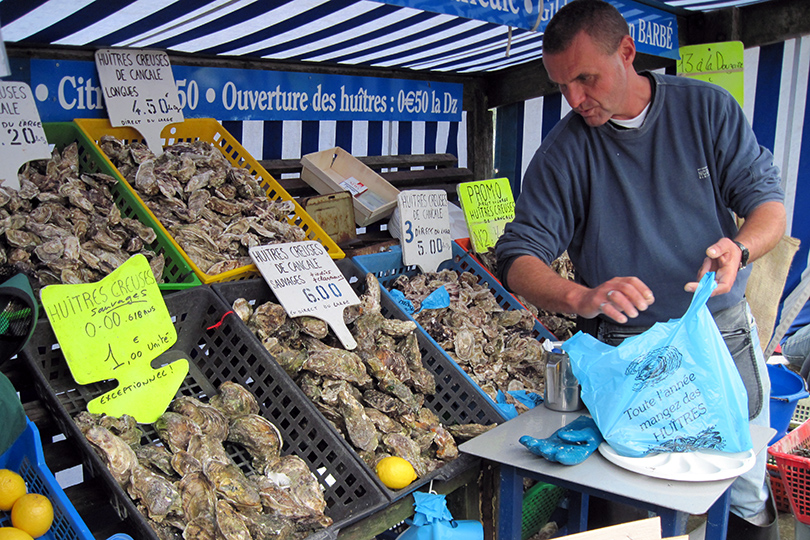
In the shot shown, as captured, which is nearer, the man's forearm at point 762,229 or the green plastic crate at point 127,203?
the man's forearm at point 762,229

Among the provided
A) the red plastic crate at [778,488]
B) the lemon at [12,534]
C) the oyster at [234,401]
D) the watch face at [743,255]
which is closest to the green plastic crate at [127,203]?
the oyster at [234,401]

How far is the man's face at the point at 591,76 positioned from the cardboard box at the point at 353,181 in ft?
3.98

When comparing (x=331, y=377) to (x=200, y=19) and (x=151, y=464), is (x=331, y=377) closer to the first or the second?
(x=151, y=464)

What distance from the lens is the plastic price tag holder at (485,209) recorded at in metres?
3.21

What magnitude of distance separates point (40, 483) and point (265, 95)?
7.27ft

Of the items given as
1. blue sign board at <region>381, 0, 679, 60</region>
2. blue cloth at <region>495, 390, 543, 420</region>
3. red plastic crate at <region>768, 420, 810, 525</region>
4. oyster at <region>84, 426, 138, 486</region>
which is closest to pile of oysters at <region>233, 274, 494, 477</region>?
blue cloth at <region>495, 390, 543, 420</region>

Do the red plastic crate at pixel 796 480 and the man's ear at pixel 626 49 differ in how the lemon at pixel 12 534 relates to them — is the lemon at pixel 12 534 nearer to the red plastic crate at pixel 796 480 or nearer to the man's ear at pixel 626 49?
the man's ear at pixel 626 49

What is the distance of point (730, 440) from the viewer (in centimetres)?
156

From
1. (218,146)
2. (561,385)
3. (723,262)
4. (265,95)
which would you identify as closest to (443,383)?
(561,385)

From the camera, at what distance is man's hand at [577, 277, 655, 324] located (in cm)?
148

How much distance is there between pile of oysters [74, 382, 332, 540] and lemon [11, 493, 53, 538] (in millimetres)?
220

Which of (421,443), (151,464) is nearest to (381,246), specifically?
(421,443)

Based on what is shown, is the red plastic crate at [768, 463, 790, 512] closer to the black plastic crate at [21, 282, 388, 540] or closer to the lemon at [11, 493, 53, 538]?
the black plastic crate at [21, 282, 388, 540]

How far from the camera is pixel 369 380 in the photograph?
6.56ft
